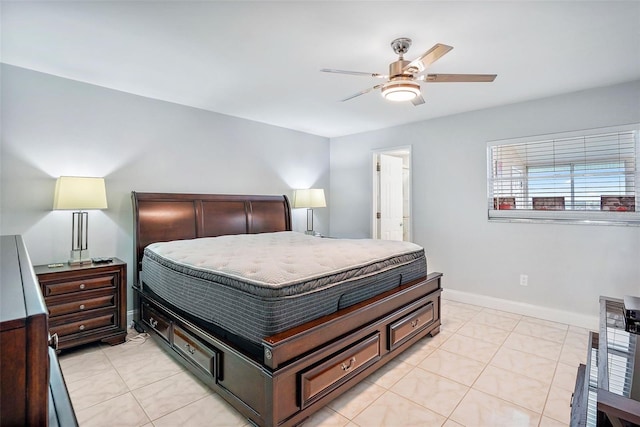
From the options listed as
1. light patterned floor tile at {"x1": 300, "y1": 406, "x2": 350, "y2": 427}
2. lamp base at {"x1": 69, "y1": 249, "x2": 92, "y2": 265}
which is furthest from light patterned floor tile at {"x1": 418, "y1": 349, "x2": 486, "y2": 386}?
lamp base at {"x1": 69, "y1": 249, "x2": 92, "y2": 265}

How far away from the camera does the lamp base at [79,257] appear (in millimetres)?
2776

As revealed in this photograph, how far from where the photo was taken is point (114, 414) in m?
1.89

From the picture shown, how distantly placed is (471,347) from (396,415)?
4.11 ft

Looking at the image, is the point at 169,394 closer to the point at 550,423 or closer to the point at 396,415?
the point at 396,415

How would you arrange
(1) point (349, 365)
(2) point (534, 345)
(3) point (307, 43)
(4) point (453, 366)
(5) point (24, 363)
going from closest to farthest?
1. (5) point (24, 363)
2. (1) point (349, 365)
3. (3) point (307, 43)
4. (4) point (453, 366)
5. (2) point (534, 345)

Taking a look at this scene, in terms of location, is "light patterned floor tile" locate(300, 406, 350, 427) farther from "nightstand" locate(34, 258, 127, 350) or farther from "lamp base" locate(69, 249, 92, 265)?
"lamp base" locate(69, 249, 92, 265)

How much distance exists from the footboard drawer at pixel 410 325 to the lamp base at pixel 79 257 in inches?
108

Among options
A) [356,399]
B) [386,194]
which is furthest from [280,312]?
[386,194]

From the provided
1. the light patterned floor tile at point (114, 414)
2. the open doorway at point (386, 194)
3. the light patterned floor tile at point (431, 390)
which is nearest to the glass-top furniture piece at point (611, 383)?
the light patterned floor tile at point (431, 390)

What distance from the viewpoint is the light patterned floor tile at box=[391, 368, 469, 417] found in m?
1.99

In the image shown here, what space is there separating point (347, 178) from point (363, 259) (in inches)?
129

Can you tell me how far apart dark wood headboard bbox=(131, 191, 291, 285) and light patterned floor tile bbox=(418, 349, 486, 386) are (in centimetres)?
264

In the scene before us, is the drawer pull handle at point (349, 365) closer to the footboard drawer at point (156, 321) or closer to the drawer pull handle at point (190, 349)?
the drawer pull handle at point (190, 349)

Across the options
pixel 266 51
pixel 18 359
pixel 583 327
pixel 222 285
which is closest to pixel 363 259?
pixel 222 285
